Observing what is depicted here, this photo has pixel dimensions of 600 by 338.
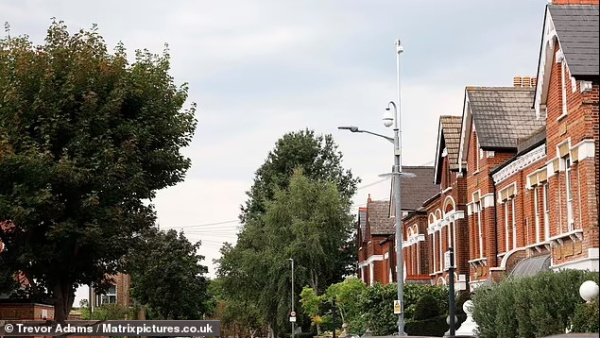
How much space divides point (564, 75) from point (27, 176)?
1548 centimetres

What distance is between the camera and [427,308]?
44375 mm

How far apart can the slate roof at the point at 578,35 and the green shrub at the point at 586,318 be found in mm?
6415

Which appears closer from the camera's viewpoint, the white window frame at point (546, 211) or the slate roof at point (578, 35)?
the slate roof at point (578, 35)

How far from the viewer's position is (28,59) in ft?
107

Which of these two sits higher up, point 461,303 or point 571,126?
point 571,126

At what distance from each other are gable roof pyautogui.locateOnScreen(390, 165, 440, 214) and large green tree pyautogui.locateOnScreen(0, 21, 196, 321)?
99.2 feet

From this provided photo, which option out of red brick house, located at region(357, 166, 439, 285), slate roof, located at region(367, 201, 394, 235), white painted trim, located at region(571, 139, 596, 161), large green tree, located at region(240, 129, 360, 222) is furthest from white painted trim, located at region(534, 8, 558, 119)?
large green tree, located at region(240, 129, 360, 222)

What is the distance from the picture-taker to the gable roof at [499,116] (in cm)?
3991

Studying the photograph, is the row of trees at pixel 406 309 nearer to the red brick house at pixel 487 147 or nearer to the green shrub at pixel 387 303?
the green shrub at pixel 387 303

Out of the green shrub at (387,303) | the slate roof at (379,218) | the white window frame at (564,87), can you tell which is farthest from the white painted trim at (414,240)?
the white window frame at (564,87)

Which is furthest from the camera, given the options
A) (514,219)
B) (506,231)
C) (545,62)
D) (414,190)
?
(414,190)

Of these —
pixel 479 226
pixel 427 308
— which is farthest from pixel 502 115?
pixel 427 308

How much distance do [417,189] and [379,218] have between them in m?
9.99

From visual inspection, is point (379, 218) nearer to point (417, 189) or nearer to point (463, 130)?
point (417, 189)
